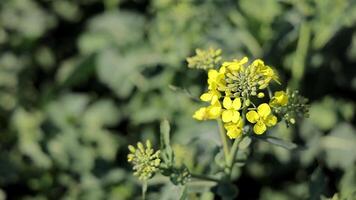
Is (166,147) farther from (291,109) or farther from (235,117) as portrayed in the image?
(291,109)

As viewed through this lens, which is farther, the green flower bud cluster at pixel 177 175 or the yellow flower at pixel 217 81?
the green flower bud cluster at pixel 177 175

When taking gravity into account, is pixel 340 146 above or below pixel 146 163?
above

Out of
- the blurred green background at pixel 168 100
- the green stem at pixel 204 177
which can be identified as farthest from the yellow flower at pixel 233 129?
the blurred green background at pixel 168 100

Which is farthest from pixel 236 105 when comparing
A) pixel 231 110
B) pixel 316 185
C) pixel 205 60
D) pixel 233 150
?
pixel 316 185

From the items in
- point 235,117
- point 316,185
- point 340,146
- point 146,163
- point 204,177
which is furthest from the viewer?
point 340,146

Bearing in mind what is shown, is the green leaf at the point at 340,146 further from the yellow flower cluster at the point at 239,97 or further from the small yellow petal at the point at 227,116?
the small yellow petal at the point at 227,116

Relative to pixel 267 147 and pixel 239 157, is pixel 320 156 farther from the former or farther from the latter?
pixel 239 157

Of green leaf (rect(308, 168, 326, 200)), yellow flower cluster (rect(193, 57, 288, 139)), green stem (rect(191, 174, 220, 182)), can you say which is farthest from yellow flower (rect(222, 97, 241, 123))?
green leaf (rect(308, 168, 326, 200))
